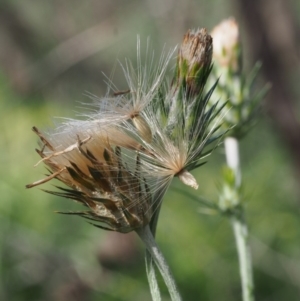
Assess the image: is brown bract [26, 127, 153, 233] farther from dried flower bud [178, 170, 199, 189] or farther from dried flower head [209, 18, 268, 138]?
dried flower head [209, 18, 268, 138]

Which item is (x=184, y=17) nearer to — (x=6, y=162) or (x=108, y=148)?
(x=6, y=162)

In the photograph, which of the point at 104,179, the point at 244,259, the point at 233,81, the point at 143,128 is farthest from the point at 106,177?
the point at 233,81

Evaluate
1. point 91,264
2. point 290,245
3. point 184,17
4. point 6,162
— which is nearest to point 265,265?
point 290,245

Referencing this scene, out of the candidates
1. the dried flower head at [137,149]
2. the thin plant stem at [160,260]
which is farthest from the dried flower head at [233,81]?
the thin plant stem at [160,260]

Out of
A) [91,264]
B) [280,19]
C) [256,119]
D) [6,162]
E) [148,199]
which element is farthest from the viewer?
[280,19]

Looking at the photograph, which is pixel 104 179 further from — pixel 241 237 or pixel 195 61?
pixel 241 237

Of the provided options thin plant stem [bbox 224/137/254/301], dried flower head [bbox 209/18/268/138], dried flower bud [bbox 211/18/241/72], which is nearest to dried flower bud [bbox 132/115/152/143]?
thin plant stem [bbox 224/137/254/301]
